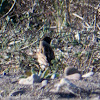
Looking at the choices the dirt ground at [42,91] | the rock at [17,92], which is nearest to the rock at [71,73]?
the dirt ground at [42,91]

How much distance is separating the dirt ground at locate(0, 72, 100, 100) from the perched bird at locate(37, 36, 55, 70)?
2.01 feet

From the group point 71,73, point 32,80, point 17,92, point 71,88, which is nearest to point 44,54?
point 71,73

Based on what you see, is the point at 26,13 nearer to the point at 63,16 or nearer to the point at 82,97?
the point at 63,16

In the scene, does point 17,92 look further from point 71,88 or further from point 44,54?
point 44,54

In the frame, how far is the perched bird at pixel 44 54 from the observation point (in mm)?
3457

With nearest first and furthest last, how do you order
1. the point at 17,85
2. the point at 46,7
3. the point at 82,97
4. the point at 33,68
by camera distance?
the point at 82,97
the point at 17,85
the point at 33,68
the point at 46,7

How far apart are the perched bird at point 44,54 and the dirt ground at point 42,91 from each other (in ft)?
2.01

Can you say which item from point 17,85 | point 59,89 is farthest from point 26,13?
point 59,89

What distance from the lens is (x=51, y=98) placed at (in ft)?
8.05

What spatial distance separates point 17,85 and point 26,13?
1.85 m

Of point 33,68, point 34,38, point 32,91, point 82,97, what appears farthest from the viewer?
point 34,38

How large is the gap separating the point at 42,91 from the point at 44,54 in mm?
966

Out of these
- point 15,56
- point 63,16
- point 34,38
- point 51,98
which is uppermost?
point 63,16

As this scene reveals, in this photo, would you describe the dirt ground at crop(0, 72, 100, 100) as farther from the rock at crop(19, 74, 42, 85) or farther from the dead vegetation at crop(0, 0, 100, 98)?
the dead vegetation at crop(0, 0, 100, 98)
